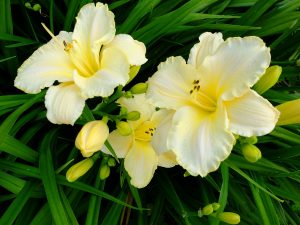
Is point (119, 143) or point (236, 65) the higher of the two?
point (236, 65)

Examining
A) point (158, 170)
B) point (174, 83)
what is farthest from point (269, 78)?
point (158, 170)

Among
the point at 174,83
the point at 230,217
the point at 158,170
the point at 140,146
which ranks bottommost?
the point at 158,170

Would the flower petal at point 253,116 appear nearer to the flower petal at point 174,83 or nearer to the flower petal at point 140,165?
the flower petal at point 174,83

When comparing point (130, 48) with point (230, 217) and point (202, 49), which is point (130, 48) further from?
point (230, 217)

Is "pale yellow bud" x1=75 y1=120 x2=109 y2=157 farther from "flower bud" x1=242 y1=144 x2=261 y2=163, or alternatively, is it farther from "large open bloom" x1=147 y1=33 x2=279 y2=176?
"flower bud" x1=242 y1=144 x2=261 y2=163

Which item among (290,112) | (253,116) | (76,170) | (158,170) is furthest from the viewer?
(158,170)

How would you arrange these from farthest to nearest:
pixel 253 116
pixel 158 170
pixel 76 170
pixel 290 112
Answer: pixel 158 170 → pixel 76 170 → pixel 290 112 → pixel 253 116

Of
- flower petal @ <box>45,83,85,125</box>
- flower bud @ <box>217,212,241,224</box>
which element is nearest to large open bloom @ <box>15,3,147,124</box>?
flower petal @ <box>45,83,85,125</box>

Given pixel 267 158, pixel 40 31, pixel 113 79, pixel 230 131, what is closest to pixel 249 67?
pixel 230 131
